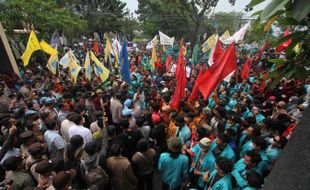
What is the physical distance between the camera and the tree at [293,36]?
793 millimetres

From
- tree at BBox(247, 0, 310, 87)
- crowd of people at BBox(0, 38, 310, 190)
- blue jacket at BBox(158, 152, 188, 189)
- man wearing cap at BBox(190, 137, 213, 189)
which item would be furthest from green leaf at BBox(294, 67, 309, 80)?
blue jacket at BBox(158, 152, 188, 189)

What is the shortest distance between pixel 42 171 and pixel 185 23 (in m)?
37.7

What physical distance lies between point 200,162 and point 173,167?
0.48 meters

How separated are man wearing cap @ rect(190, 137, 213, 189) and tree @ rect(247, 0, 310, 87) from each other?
2.35 metres

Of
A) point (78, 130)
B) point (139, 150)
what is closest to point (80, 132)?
point (78, 130)

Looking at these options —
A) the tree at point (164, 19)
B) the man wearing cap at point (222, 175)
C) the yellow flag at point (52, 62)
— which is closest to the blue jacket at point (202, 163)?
the man wearing cap at point (222, 175)

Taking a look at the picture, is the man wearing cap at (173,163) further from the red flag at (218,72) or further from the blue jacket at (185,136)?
the red flag at (218,72)

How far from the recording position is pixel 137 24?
4216 cm

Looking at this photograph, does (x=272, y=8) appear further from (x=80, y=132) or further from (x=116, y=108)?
(x=116, y=108)

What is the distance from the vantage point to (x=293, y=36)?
3.89ft

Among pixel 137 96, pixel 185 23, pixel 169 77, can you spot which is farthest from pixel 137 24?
pixel 137 96

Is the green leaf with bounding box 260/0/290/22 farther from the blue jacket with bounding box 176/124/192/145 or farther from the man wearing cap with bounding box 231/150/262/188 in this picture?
the blue jacket with bounding box 176/124/192/145

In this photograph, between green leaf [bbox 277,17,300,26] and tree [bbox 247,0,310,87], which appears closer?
tree [bbox 247,0,310,87]

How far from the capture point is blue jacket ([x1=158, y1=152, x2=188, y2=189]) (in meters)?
3.64
